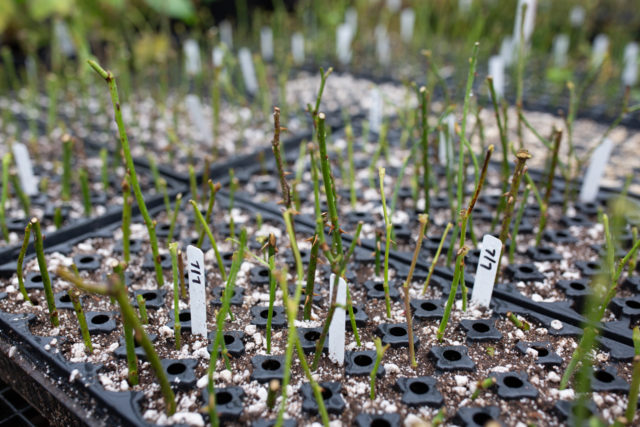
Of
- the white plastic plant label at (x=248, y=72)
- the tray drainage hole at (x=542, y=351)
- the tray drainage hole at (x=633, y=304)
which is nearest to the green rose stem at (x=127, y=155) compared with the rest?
the tray drainage hole at (x=542, y=351)

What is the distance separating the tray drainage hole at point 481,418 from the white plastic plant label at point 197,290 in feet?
1.21

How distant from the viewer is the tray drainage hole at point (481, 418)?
62 cm

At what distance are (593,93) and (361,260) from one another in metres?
1.36

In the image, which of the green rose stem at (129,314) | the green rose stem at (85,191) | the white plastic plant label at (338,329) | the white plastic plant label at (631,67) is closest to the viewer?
the green rose stem at (129,314)

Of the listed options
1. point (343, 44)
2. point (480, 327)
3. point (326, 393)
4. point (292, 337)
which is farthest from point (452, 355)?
point (343, 44)

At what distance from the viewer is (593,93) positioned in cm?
184

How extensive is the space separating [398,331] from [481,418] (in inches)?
6.9

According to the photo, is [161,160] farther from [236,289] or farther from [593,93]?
[593,93]

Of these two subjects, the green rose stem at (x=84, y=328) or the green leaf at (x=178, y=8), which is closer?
the green rose stem at (x=84, y=328)

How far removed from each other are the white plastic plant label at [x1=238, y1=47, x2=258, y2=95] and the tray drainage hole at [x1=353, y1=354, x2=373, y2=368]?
51.9 inches

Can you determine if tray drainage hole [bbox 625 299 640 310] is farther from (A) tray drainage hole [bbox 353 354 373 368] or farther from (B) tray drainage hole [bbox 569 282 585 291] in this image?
(A) tray drainage hole [bbox 353 354 373 368]

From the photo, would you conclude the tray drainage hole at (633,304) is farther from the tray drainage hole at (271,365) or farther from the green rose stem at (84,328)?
the green rose stem at (84,328)

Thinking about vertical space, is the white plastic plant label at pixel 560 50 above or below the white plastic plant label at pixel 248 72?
above

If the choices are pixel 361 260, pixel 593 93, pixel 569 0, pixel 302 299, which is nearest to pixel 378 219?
pixel 361 260
